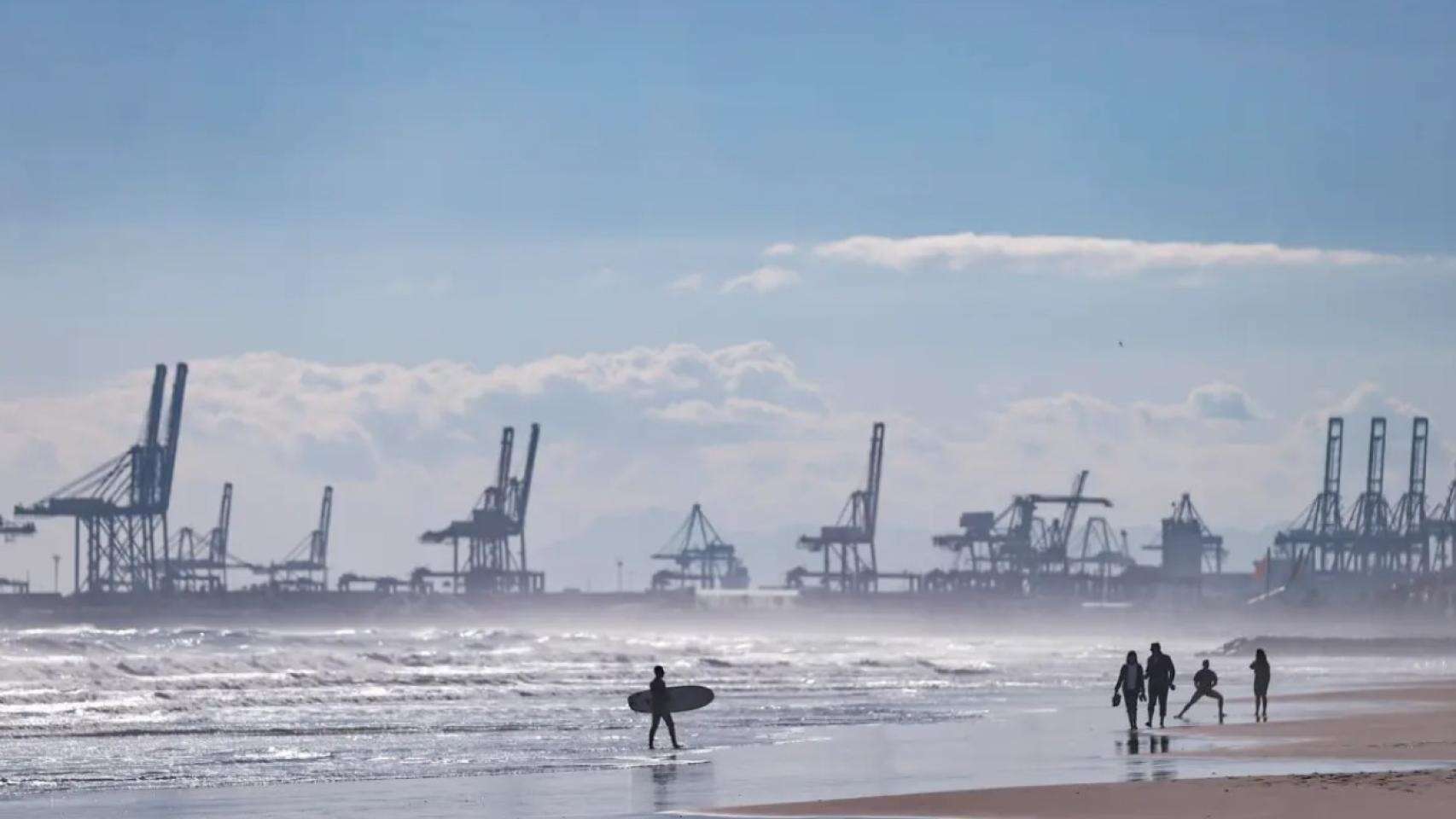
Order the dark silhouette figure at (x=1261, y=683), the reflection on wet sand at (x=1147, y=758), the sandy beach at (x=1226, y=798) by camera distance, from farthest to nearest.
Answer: the dark silhouette figure at (x=1261, y=683), the reflection on wet sand at (x=1147, y=758), the sandy beach at (x=1226, y=798)

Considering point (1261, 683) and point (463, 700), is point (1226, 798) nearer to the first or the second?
point (1261, 683)

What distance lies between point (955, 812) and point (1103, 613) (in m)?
176

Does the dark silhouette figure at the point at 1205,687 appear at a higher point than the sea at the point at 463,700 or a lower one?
higher

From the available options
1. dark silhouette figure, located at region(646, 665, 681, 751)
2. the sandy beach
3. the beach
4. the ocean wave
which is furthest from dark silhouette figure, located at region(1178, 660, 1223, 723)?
the ocean wave

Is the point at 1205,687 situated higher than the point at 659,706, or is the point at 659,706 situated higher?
the point at 1205,687

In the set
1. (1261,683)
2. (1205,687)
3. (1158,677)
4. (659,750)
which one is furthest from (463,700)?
(1158,677)

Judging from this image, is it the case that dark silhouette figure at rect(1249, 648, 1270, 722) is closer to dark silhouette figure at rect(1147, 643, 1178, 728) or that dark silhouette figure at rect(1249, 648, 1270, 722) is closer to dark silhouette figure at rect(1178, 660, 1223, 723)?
dark silhouette figure at rect(1178, 660, 1223, 723)

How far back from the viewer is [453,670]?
2532 inches

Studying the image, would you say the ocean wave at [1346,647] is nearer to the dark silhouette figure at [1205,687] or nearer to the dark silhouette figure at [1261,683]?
the dark silhouette figure at [1261,683]

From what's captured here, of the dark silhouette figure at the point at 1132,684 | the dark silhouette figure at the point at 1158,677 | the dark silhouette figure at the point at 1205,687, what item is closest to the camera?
the dark silhouette figure at the point at 1132,684

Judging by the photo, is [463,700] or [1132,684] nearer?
[1132,684]

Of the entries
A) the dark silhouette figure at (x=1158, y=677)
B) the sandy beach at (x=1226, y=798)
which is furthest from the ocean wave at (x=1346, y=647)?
the sandy beach at (x=1226, y=798)

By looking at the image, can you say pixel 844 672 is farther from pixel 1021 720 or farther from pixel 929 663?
pixel 1021 720

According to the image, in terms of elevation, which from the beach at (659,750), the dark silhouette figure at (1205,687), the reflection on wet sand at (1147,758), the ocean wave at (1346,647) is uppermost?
the dark silhouette figure at (1205,687)
